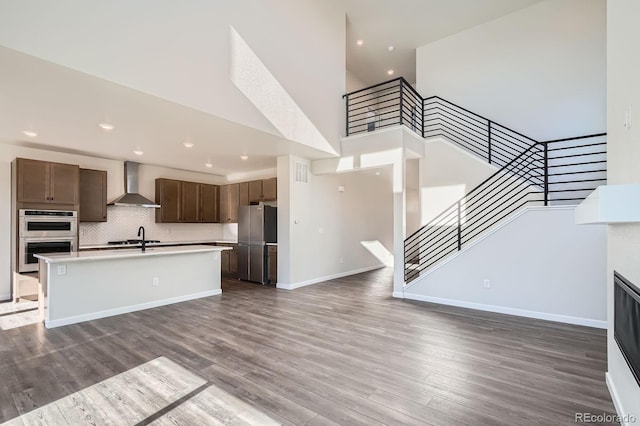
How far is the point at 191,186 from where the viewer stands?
26.3 ft

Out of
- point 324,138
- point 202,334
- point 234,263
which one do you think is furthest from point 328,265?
point 202,334

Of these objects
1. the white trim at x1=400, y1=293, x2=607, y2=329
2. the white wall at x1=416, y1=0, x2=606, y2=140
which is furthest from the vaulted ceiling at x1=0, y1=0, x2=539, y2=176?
the white trim at x1=400, y1=293, x2=607, y2=329

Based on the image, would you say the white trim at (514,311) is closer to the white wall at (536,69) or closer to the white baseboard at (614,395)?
the white baseboard at (614,395)

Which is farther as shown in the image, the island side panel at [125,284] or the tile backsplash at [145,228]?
the tile backsplash at [145,228]

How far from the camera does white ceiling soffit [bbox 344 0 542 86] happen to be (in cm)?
586

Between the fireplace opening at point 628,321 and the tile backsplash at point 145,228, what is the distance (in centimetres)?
802

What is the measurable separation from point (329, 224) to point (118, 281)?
416 centimetres

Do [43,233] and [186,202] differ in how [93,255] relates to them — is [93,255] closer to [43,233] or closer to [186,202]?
[43,233]

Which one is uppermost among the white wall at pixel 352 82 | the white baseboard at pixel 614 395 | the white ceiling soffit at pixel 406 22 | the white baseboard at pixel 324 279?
the white ceiling soffit at pixel 406 22

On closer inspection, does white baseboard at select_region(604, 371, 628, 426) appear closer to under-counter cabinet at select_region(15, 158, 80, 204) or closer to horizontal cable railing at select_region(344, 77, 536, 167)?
horizontal cable railing at select_region(344, 77, 536, 167)

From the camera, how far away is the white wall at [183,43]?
257cm

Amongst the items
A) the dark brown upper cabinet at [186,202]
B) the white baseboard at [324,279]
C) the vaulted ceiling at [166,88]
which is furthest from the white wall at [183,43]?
the dark brown upper cabinet at [186,202]

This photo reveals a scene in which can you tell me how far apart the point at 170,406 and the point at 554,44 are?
7.84m

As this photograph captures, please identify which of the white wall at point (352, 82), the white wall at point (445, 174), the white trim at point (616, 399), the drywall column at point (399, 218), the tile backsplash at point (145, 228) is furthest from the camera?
the white wall at point (352, 82)
